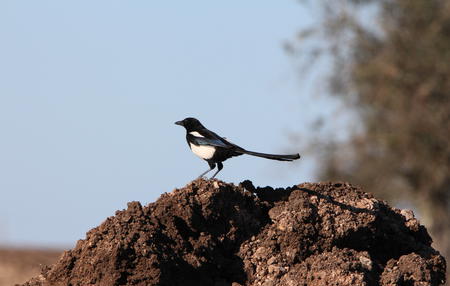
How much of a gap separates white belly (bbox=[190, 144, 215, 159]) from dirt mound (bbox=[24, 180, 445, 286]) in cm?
117

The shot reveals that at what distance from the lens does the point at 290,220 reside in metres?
5.49

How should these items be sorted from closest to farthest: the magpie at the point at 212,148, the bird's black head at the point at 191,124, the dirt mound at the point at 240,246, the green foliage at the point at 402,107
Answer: the dirt mound at the point at 240,246 < the magpie at the point at 212,148 < the bird's black head at the point at 191,124 < the green foliage at the point at 402,107

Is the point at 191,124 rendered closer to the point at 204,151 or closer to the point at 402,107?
the point at 204,151

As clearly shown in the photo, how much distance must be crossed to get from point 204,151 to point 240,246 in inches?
68.3

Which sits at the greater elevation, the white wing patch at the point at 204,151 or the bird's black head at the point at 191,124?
the bird's black head at the point at 191,124

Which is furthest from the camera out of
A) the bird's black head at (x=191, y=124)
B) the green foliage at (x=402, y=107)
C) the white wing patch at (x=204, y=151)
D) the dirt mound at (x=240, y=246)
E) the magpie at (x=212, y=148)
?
the green foliage at (x=402, y=107)

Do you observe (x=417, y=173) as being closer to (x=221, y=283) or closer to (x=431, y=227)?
(x=431, y=227)

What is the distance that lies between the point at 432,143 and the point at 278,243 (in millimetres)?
14837

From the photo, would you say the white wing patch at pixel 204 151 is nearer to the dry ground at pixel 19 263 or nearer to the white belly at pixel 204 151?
the white belly at pixel 204 151

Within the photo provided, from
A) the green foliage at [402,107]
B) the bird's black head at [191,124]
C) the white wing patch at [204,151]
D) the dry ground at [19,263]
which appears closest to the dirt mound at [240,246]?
the white wing patch at [204,151]

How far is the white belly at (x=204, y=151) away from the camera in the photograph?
7.00m

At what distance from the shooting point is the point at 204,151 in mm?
7109

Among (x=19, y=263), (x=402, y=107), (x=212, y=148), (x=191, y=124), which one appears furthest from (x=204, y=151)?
(x=402, y=107)

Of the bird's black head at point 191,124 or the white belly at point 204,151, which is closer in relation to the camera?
the white belly at point 204,151
